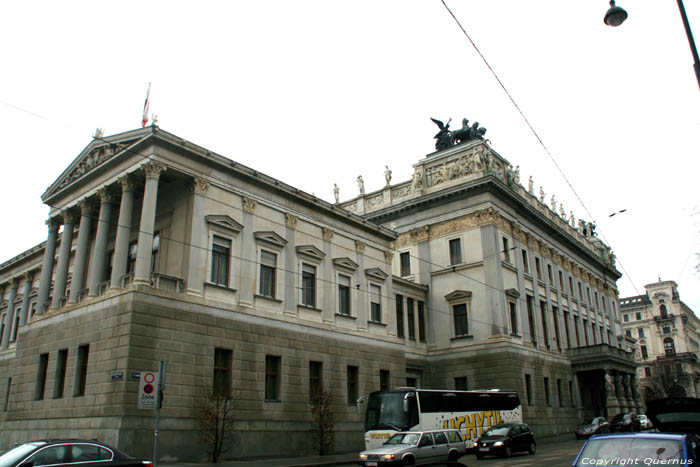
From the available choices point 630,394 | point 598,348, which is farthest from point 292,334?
point 630,394

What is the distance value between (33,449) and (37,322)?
1816 cm

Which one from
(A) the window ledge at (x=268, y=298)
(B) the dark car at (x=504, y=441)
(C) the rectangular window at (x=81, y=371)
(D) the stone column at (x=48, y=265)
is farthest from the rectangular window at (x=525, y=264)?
(D) the stone column at (x=48, y=265)

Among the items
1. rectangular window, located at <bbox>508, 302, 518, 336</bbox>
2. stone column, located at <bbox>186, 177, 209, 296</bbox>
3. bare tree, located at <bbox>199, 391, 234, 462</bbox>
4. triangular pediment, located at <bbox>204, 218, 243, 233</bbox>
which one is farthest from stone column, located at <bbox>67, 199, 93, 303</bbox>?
rectangular window, located at <bbox>508, 302, 518, 336</bbox>

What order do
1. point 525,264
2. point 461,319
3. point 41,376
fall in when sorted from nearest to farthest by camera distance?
1. point 41,376
2. point 461,319
3. point 525,264

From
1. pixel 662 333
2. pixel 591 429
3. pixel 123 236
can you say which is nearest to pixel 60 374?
pixel 123 236

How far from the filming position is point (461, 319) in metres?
44.5

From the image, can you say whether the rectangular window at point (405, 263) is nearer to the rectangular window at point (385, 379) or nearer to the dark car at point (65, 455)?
the rectangular window at point (385, 379)

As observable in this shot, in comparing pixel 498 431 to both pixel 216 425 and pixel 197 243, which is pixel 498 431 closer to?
pixel 216 425

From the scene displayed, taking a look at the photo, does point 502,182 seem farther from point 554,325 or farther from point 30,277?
point 30,277

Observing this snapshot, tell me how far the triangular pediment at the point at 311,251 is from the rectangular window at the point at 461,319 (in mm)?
15959

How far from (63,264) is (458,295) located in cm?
2798

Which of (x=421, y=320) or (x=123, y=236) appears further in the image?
(x=421, y=320)

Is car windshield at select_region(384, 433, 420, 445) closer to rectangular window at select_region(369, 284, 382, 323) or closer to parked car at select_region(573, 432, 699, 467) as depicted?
parked car at select_region(573, 432, 699, 467)

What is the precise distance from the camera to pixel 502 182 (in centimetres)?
4588
